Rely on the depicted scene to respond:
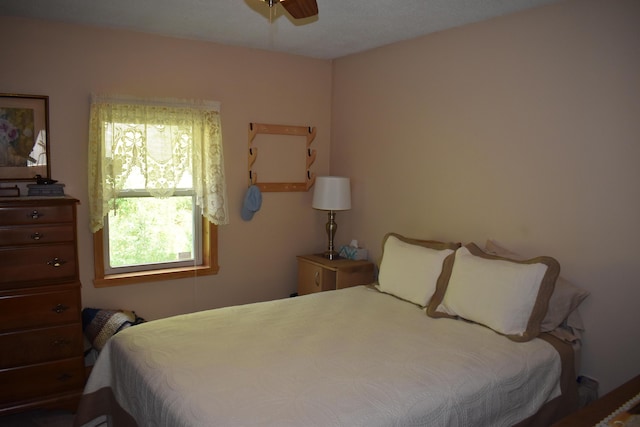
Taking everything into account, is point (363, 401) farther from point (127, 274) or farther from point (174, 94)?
point (174, 94)

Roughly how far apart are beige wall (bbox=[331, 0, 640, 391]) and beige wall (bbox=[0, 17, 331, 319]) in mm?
775

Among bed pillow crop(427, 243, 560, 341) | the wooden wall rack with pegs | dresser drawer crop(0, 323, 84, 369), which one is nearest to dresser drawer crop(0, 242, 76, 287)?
dresser drawer crop(0, 323, 84, 369)

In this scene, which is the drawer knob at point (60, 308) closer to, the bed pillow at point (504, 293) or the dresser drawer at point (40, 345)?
the dresser drawer at point (40, 345)

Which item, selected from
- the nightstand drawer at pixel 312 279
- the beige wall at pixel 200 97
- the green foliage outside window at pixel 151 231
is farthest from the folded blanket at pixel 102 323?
the nightstand drawer at pixel 312 279

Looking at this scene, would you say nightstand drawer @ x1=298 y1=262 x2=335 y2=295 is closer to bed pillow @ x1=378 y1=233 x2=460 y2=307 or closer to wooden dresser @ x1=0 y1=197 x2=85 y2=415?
bed pillow @ x1=378 y1=233 x2=460 y2=307

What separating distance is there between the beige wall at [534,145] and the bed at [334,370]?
1.10 ft

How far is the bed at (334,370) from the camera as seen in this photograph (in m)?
1.79

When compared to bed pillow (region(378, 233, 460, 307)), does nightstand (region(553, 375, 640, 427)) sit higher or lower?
lower

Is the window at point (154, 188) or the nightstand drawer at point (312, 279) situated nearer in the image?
the window at point (154, 188)

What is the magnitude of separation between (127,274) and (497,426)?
8.91ft

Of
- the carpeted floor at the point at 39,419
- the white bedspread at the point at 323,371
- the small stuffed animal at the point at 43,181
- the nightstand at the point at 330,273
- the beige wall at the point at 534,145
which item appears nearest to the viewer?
the white bedspread at the point at 323,371

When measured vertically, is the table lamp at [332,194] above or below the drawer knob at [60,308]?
above

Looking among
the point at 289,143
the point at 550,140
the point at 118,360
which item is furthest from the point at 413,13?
the point at 118,360

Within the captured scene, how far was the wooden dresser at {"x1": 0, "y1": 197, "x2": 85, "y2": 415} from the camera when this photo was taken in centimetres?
273
